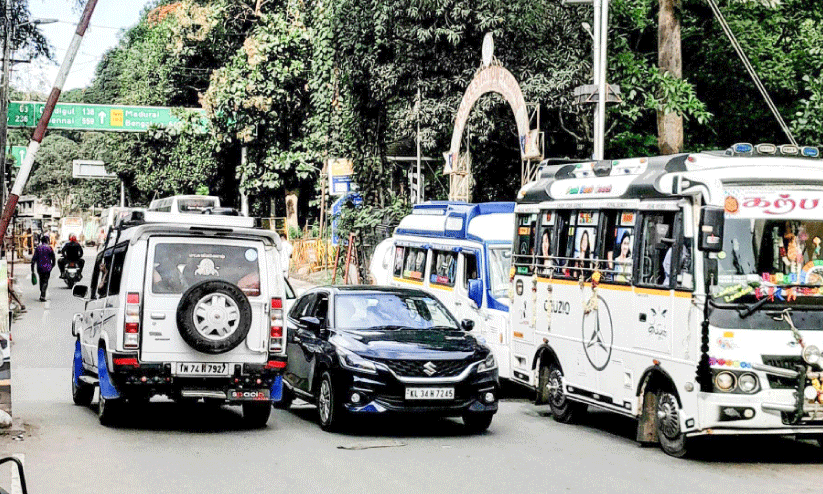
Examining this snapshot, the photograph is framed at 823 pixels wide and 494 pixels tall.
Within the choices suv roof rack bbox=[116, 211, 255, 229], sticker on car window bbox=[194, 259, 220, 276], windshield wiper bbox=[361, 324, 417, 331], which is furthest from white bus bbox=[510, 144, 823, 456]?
sticker on car window bbox=[194, 259, 220, 276]

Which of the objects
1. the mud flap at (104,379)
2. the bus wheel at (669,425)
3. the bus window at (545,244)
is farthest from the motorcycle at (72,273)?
the bus wheel at (669,425)

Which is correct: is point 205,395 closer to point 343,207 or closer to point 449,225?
point 449,225

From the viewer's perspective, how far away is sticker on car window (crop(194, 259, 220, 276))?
12234 millimetres

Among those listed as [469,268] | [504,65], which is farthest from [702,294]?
[504,65]

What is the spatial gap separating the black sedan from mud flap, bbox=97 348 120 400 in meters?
2.21

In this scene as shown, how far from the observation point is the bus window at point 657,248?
10844 mm

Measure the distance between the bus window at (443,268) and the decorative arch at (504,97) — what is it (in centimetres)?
360

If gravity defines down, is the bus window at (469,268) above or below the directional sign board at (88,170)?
below

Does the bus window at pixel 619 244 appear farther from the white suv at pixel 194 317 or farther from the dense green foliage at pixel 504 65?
the dense green foliage at pixel 504 65

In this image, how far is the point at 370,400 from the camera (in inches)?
463

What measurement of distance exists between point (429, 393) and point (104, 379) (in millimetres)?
3495

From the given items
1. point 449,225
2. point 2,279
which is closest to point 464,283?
point 449,225

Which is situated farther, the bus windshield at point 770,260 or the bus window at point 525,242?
the bus window at point 525,242

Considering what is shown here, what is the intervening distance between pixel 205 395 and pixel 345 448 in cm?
172
